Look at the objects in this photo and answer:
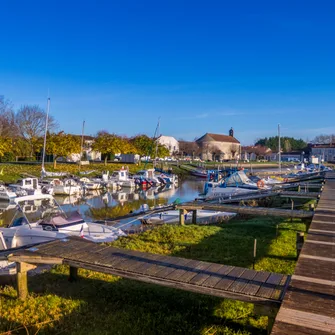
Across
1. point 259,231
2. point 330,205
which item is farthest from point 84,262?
point 330,205

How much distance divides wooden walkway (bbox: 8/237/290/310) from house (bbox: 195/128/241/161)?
115 meters

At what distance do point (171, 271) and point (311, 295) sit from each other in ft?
7.13

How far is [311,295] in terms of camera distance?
15.0 ft

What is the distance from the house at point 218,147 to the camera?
122 m

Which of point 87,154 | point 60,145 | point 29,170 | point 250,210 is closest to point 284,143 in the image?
point 87,154

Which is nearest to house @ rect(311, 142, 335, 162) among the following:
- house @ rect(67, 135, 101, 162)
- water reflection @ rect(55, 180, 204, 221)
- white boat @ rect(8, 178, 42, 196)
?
house @ rect(67, 135, 101, 162)

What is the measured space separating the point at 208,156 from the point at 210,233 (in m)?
110

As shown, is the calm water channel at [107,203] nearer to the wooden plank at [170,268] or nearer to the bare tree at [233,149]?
the wooden plank at [170,268]

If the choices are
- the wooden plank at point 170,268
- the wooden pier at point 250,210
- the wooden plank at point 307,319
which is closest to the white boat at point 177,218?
the wooden pier at point 250,210

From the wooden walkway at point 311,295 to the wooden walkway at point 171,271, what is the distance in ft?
0.82

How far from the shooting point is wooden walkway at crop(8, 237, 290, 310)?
4.90 meters

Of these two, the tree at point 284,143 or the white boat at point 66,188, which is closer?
the white boat at point 66,188

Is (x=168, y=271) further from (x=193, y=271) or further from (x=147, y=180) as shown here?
(x=147, y=180)

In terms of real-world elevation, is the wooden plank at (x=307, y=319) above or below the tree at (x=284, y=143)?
below
